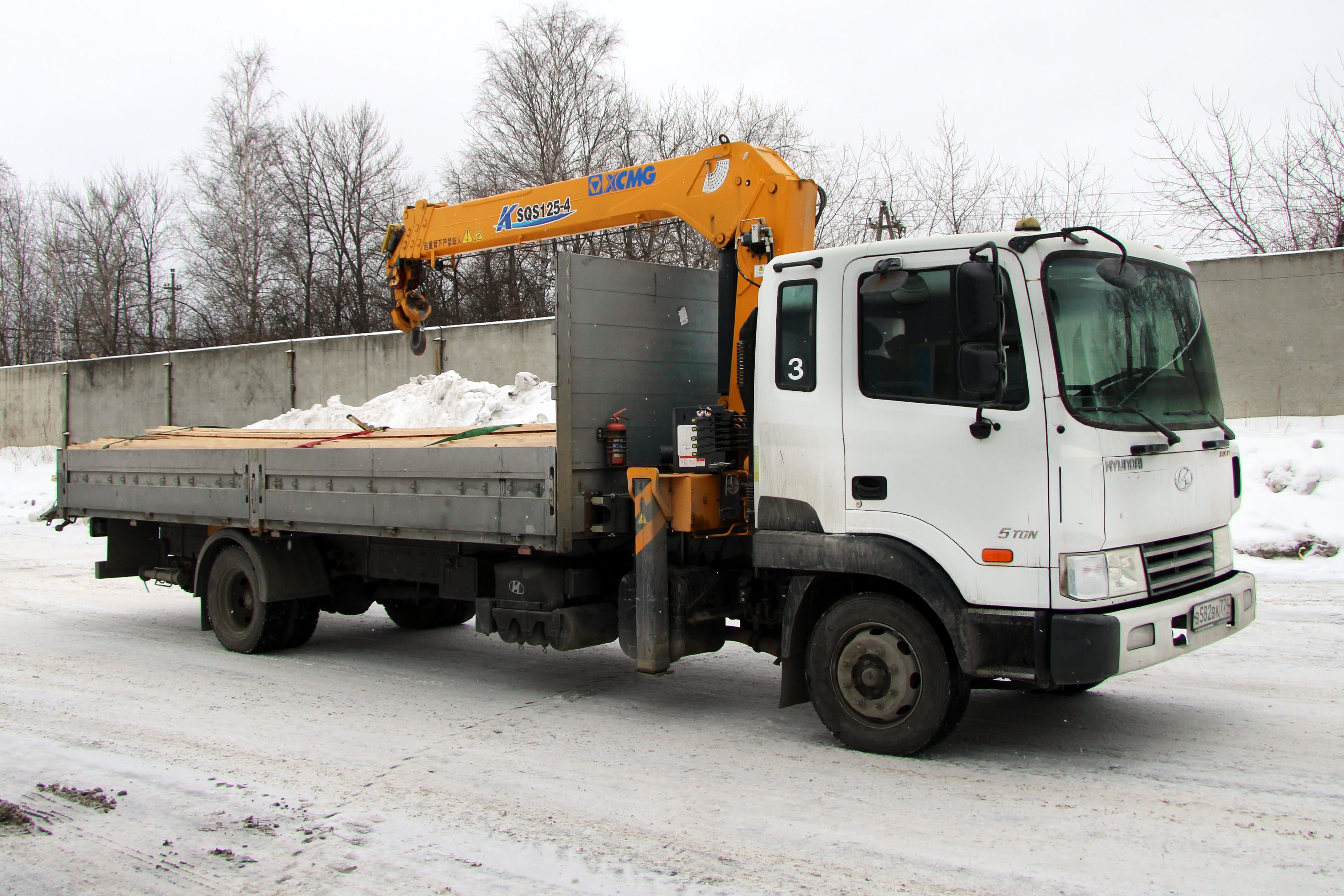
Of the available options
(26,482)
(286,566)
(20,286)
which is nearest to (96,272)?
(20,286)

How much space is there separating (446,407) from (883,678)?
40.6 ft

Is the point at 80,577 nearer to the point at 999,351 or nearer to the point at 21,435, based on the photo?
the point at 999,351

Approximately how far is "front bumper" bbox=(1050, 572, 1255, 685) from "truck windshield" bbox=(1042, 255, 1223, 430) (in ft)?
2.76

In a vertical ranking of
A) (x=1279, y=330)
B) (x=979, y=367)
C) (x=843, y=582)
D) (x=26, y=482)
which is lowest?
(x=843, y=582)

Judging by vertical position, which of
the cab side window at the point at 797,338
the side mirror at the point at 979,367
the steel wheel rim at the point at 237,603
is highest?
the cab side window at the point at 797,338

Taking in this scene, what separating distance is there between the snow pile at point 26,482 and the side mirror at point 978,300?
621 inches

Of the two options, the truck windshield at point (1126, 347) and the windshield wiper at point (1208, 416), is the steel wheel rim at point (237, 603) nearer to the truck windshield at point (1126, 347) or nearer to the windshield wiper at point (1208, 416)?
the truck windshield at point (1126, 347)

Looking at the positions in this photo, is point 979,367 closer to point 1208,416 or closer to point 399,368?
point 1208,416

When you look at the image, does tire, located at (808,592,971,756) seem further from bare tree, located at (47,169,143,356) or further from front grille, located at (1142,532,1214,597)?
bare tree, located at (47,169,143,356)

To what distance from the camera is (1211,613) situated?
16.4 feet

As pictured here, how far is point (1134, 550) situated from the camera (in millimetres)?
4688

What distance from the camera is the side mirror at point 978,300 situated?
4.65 metres

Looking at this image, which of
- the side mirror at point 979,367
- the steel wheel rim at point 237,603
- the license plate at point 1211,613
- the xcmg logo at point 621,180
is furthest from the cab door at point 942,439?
the steel wheel rim at point 237,603

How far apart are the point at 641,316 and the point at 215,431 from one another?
5050mm
